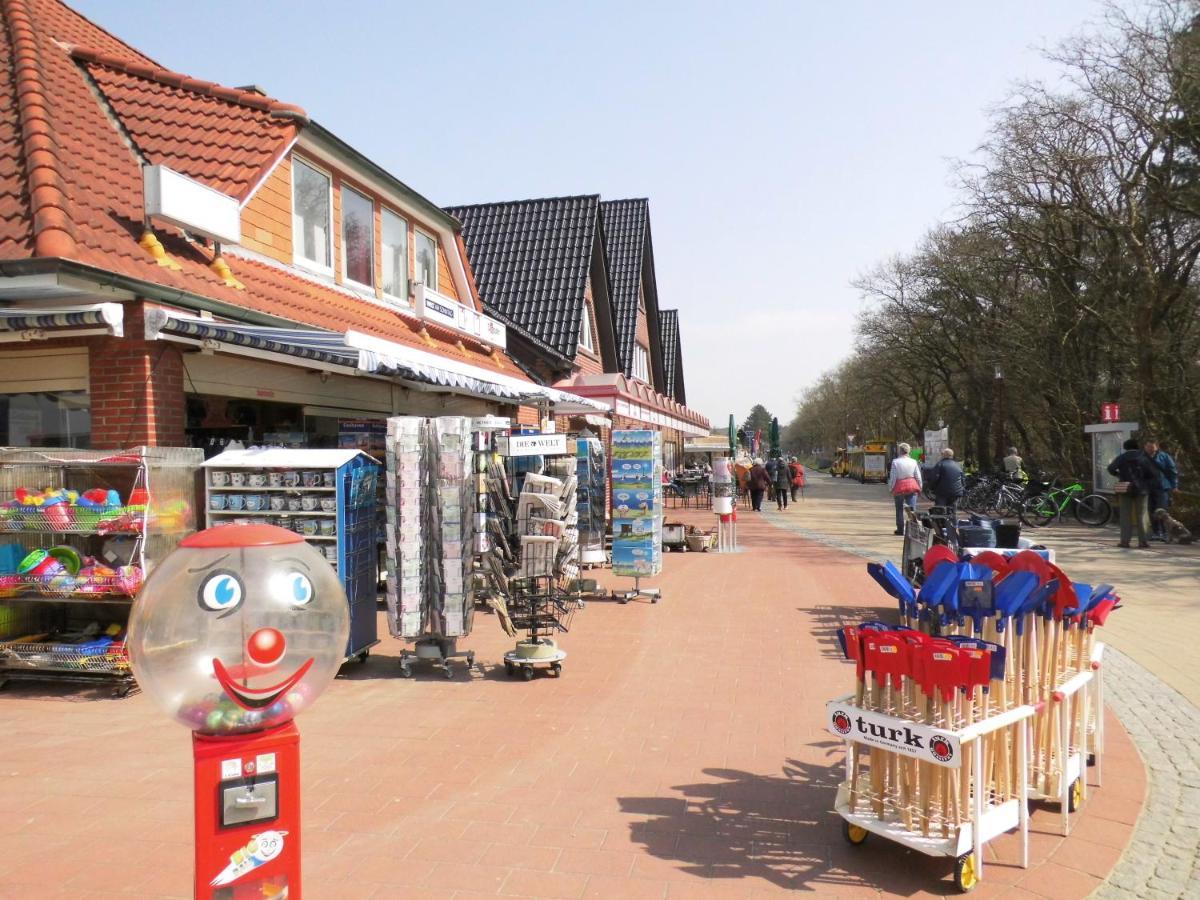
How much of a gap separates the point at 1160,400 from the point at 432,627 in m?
18.1

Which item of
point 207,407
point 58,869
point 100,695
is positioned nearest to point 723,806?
point 58,869

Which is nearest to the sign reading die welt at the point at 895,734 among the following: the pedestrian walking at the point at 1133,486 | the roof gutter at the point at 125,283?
the roof gutter at the point at 125,283

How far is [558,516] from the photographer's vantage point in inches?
287

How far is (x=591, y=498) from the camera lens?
11438 millimetres

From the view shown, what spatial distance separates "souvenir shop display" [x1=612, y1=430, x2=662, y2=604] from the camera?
10.3m

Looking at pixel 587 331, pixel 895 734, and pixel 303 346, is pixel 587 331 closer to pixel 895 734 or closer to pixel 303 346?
pixel 303 346

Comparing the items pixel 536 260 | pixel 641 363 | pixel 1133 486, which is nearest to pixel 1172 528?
pixel 1133 486

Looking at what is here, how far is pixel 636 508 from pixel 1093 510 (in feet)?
43.2

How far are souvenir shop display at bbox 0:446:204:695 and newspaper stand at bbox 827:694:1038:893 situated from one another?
492 centimetres

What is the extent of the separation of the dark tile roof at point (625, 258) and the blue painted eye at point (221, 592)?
21985 millimetres

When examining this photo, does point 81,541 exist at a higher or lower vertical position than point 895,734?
higher

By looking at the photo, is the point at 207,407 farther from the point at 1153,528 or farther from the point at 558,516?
the point at 1153,528

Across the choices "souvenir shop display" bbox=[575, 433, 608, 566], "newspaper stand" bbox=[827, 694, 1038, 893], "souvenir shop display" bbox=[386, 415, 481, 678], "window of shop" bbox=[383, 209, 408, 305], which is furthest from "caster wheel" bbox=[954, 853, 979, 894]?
"window of shop" bbox=[383, 209, 408, 305]

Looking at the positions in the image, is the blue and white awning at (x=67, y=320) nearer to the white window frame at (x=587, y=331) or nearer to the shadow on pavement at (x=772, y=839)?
the shadow on pavement at (x=772, y=839)
